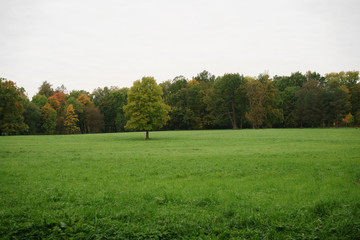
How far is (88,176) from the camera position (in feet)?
43.9

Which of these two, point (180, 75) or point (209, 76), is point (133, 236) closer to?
point (180, 75)

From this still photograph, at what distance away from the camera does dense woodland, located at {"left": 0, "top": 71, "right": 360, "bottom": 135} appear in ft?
288

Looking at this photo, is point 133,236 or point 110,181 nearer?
point 133,236

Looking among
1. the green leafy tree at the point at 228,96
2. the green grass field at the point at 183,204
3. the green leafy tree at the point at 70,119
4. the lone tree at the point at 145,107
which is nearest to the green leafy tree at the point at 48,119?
the green leafy tree at the point at 70,119

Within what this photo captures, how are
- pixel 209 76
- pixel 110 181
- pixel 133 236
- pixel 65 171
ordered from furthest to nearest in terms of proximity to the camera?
pixel 209 76
pixel 65 171
pixel 110 181
pixel 133 236

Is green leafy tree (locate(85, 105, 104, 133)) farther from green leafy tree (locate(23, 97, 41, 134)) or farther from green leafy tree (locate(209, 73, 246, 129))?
green leafy tree (locate(209, 73, 246, 129))

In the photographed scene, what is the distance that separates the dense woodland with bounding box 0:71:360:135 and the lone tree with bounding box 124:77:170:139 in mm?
43295

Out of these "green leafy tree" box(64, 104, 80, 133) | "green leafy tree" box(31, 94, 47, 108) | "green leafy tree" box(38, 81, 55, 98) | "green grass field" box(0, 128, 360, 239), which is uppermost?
"green leafy tree" box(38, 81, 55, 98)

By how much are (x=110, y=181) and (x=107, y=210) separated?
4.28 m

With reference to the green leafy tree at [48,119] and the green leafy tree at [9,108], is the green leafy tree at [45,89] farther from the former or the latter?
the green leafy tree at [9,108]

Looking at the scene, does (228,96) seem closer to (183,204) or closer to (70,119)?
(70,119)

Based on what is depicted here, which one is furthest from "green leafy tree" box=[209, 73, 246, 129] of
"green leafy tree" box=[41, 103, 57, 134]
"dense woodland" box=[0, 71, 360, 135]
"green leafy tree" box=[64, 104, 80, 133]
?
"green leafy tree" box=[41, 103, 57, 134]

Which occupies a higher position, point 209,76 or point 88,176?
point 209,76

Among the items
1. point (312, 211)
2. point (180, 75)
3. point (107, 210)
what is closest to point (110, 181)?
point (107, 210)
